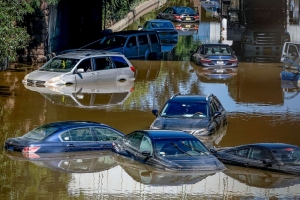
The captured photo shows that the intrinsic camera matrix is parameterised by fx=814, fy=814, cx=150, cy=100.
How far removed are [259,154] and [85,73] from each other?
15.8 metres

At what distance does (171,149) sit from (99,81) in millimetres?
15411

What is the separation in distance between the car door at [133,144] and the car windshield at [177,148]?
799mm

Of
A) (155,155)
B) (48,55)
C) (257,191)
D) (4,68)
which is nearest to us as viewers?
(257,191)

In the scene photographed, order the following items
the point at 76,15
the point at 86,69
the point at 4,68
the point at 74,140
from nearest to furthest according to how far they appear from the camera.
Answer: the point at 74,140
the point at 86,69
the point at 4,68
the point at 76,15

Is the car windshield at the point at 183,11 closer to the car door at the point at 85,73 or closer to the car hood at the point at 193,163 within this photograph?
the car door at the point at 85,73

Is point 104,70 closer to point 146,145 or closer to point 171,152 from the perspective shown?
point 146,145

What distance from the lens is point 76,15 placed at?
49.0m

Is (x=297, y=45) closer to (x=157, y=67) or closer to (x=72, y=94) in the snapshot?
(x=157, y=67)

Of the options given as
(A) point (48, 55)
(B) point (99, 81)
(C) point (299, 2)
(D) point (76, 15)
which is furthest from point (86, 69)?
(C) point (299, 2)

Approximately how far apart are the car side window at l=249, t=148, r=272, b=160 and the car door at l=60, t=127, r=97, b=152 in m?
4.32

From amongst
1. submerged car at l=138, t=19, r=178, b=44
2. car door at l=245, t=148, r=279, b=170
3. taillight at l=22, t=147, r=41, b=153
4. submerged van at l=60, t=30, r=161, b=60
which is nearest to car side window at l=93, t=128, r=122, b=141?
taillight at l=22, t=147, r=41, b=153

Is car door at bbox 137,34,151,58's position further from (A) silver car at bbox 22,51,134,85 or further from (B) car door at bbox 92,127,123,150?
(B) car door at bbox 92,127,123,150

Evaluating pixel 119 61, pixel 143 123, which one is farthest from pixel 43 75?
pixel 143 123

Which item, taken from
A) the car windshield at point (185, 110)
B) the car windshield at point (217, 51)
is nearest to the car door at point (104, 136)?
the car windshield at point (185, 110)
